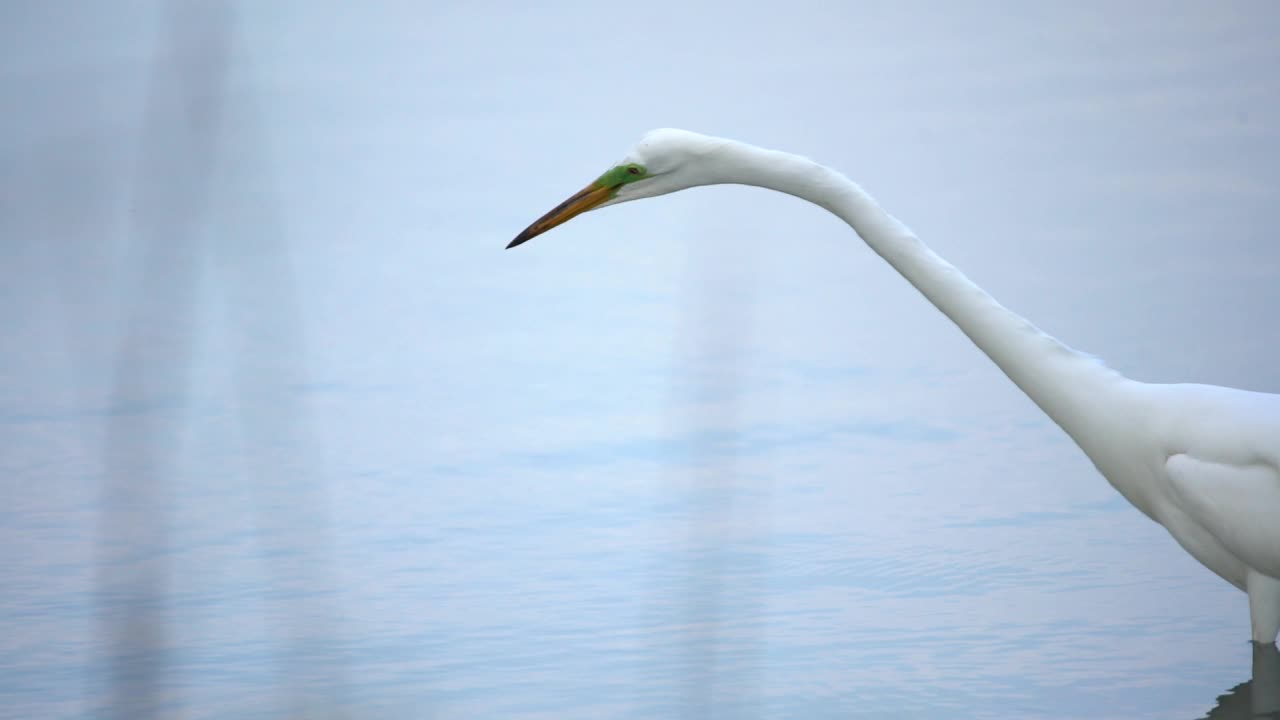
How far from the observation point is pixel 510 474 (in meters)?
4.42

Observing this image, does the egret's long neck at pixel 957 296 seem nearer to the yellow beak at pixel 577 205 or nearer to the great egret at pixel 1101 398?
the great egret at pixel 1101 398

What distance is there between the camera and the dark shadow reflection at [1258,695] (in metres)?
2.93

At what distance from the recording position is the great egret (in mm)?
3016

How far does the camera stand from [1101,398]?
3.22m

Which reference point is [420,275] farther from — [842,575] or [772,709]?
[772,709]

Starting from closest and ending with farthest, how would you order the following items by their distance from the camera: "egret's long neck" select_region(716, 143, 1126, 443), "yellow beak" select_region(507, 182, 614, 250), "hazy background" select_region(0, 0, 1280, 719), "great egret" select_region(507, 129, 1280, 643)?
1. "hazy background" select_region(0, 0, 1280, 719)
2. "great egret" select_region(507, 129, 1280, 643)
3. "egret's long neck" select_region(716, 143, 1126, 443)
4. "yellow beak" select_region(507, 182, 614, 250)

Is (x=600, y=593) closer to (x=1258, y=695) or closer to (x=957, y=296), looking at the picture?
(x=957, y=296)

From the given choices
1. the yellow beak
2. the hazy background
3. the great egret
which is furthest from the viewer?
the yellow beak

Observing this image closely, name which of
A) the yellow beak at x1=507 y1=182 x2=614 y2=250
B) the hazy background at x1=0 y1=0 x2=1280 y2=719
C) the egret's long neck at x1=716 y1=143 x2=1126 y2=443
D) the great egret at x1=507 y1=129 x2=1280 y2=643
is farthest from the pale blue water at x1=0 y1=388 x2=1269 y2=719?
the yellow beak at x1=507 y1=182 x2=614 y2=250

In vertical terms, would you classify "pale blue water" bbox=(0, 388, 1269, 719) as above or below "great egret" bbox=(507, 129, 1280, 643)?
below

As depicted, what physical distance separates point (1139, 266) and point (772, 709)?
3174mm

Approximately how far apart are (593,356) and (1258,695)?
2.68m

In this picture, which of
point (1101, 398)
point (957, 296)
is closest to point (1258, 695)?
point (1101, 398)

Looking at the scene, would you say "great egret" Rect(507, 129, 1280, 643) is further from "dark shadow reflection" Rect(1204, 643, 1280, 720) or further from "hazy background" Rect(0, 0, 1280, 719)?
"hazy background" Rect(0, 0, 1280, 719)
